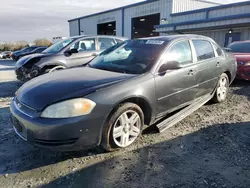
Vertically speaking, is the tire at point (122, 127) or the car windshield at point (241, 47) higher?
the car windshield at point (241, 47)

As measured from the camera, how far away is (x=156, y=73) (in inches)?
133

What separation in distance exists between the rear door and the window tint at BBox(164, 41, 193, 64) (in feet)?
0.75

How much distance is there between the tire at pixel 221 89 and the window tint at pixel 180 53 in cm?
141

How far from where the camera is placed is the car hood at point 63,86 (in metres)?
2.68

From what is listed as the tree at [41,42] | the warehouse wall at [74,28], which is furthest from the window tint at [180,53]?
the tree at [41,42]

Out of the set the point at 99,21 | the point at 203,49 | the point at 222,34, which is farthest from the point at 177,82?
the point at 99,21

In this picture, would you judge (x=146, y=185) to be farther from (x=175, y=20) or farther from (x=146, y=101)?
(x=175, y=20)

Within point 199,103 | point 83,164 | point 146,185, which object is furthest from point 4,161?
point 199,103

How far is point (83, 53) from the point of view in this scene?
7023mm

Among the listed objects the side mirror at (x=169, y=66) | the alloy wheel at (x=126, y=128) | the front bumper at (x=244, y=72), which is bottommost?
the alloy wheel at (x=126, y=128)

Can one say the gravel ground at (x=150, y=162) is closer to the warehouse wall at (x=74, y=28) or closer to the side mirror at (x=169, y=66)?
the side mirror at (x=169, y=66)

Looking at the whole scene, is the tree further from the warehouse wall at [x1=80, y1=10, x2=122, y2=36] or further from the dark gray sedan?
the dark gray sedan

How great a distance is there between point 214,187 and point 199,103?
232 centimetres

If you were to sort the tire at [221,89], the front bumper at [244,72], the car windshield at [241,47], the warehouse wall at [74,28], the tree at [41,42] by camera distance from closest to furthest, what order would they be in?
the tire at [221,89] → the front bumper at [244,72] → the car windshield at [241,47] → the warehouse wall at [74,28] → the tree at [41,42]
